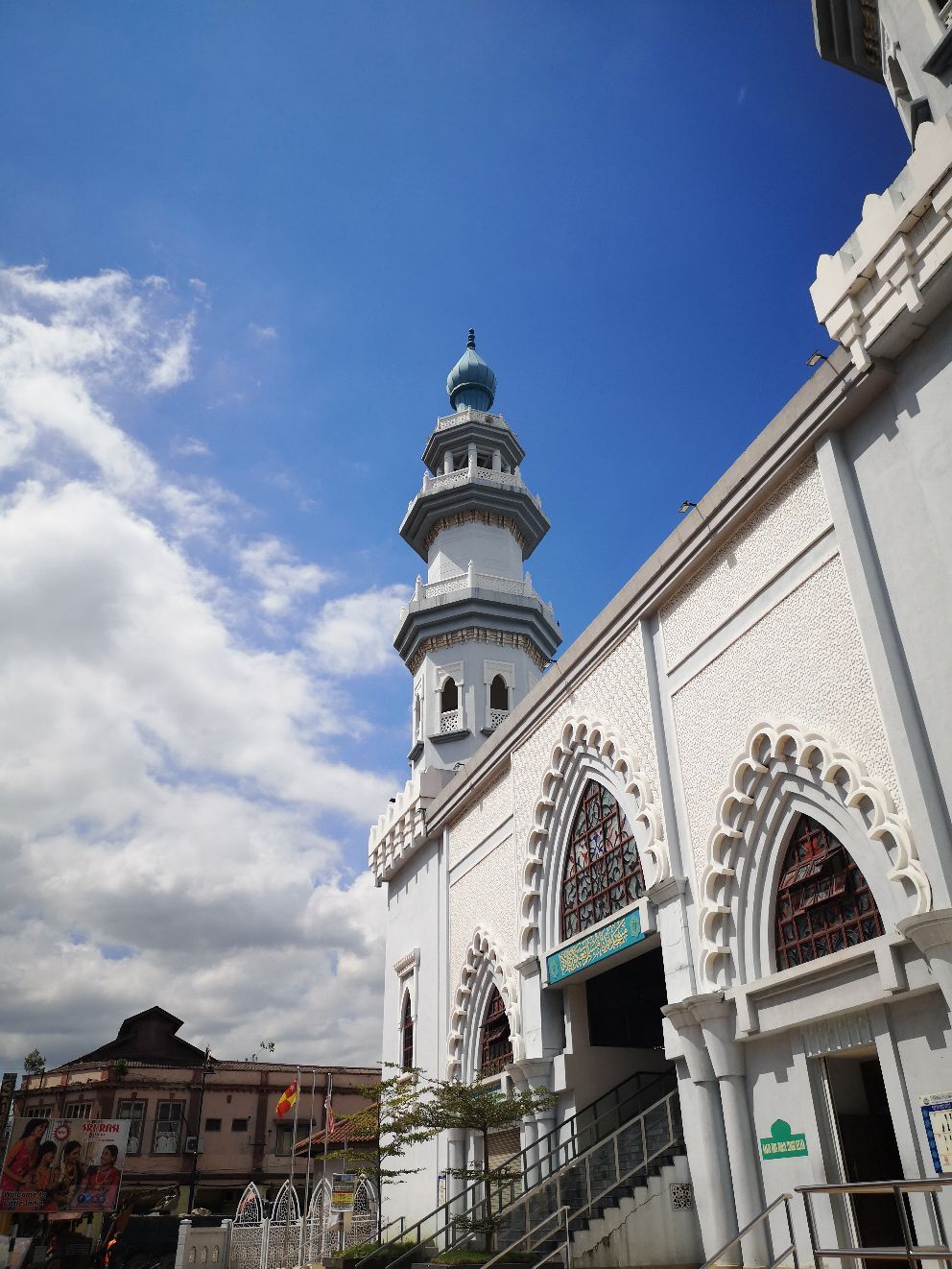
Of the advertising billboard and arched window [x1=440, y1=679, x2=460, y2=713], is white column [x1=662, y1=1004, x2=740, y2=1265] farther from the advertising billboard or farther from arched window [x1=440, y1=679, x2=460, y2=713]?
the advertising billboard

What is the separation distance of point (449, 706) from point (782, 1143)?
56.4 feet

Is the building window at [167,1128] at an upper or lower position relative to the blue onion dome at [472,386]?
lower

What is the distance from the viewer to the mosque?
10078mm

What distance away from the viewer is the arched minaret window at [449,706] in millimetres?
26686

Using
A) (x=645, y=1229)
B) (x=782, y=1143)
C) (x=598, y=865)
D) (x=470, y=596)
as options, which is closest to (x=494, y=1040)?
(x=598, y=865)

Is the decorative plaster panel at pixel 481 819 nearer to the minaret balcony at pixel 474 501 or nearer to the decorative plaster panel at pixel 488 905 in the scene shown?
the decorative plaster panel at pixel 488 905

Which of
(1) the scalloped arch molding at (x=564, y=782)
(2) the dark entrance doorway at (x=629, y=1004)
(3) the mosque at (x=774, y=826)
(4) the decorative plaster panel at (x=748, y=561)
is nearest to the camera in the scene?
(3) the mosque at (x=774, y=826)

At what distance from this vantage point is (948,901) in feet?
30.1

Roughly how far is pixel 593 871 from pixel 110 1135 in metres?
20.2

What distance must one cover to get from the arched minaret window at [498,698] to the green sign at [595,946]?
412 inches

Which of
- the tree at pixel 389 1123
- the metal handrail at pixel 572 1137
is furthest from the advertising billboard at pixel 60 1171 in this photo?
the metal handrail at pixel 572 1137

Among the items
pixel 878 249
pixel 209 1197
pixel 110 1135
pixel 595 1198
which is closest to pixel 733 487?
pixel 878 249

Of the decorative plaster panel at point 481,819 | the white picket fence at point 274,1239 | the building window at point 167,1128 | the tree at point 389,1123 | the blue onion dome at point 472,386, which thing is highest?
the blue onion dome at point 472,386

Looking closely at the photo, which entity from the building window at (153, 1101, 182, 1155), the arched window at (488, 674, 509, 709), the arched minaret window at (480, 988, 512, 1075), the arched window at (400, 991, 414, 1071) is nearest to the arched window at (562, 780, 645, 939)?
the arched minaret window at (480, 988, 512, 1075)
